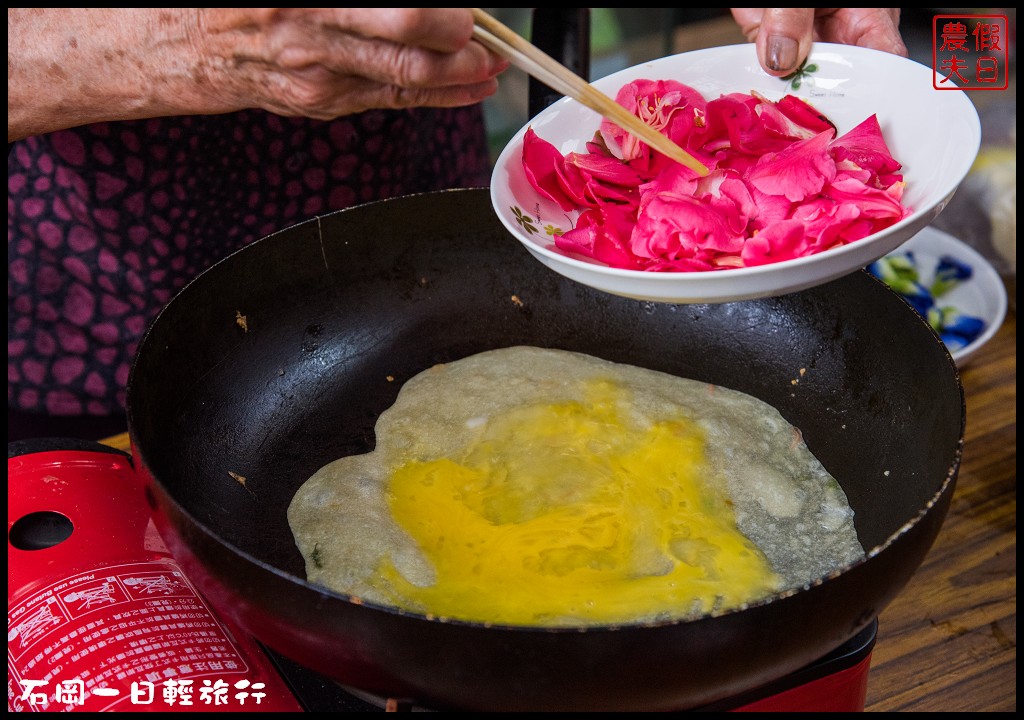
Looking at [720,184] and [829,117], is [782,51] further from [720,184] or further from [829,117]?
[720,184]

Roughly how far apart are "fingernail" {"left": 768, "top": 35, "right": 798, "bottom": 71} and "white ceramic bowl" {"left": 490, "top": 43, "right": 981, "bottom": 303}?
1.1 inches

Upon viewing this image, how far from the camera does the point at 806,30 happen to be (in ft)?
3.51

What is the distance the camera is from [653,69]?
1112mm

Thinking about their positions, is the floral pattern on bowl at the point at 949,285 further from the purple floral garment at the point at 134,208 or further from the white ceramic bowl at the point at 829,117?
the purple floral garment at the point at 134,208

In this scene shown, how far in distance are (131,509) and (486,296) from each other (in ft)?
1.71

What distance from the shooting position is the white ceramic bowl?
0.83 m

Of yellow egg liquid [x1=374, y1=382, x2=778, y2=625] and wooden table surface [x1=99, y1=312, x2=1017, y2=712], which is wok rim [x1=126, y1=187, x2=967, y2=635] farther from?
wooden table surface [x1=99, y1=312, x2=1017, y2=712]

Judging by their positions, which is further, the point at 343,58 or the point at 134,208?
the point at 134,208

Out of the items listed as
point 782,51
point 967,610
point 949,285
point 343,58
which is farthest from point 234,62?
point 949,285

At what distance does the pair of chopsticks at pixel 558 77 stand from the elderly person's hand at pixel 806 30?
197 mm

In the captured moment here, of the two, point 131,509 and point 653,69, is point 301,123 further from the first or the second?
point 131,509

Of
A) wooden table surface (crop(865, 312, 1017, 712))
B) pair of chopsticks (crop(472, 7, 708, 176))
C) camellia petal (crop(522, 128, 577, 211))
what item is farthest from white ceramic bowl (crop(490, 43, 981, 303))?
wooden table surface (crop(865, 312, 1017, 712))

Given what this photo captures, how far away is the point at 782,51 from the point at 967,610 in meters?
0.68

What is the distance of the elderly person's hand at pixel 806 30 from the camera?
106cm
